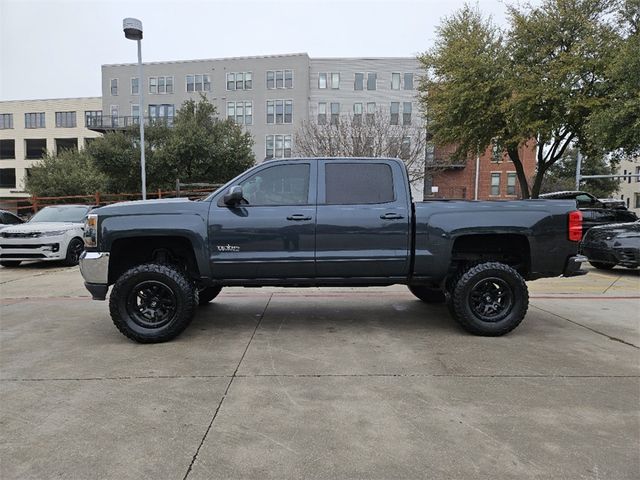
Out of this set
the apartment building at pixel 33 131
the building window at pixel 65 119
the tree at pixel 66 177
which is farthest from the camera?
the building window at pixel 65 119

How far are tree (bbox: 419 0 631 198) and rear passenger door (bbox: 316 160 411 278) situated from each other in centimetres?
1329

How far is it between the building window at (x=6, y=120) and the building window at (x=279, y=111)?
42425 mm

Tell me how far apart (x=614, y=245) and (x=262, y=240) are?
831cm

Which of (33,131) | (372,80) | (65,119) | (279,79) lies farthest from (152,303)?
(33,131)

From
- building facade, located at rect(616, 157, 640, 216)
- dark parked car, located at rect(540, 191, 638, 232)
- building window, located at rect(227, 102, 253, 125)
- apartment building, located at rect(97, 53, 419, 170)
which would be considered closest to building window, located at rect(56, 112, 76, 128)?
apartment building, located at rect(97, 53, 419, 170)

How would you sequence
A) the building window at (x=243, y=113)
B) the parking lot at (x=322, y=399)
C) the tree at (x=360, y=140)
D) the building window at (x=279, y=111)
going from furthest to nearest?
the building window at (x=243, y=113) → the building window at (x=279, y=111) → the tree at (x=360, y=140) → the parking lot at (x=322, y=399)

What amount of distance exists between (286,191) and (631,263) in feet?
26.8

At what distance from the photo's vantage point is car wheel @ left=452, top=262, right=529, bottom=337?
5148 millimetres

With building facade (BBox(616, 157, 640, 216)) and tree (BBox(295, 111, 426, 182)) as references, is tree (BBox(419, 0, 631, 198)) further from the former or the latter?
building facade (BBox(616, 157, 640, 216))

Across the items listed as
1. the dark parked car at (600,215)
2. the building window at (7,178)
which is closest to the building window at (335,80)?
the dark parked car at (600,215)

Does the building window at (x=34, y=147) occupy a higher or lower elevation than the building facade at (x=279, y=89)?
lower

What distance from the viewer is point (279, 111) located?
47938mm

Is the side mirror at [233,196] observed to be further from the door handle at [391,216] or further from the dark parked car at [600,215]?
the dark parked car at [600,215]

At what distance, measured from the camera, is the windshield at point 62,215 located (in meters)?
12.4
